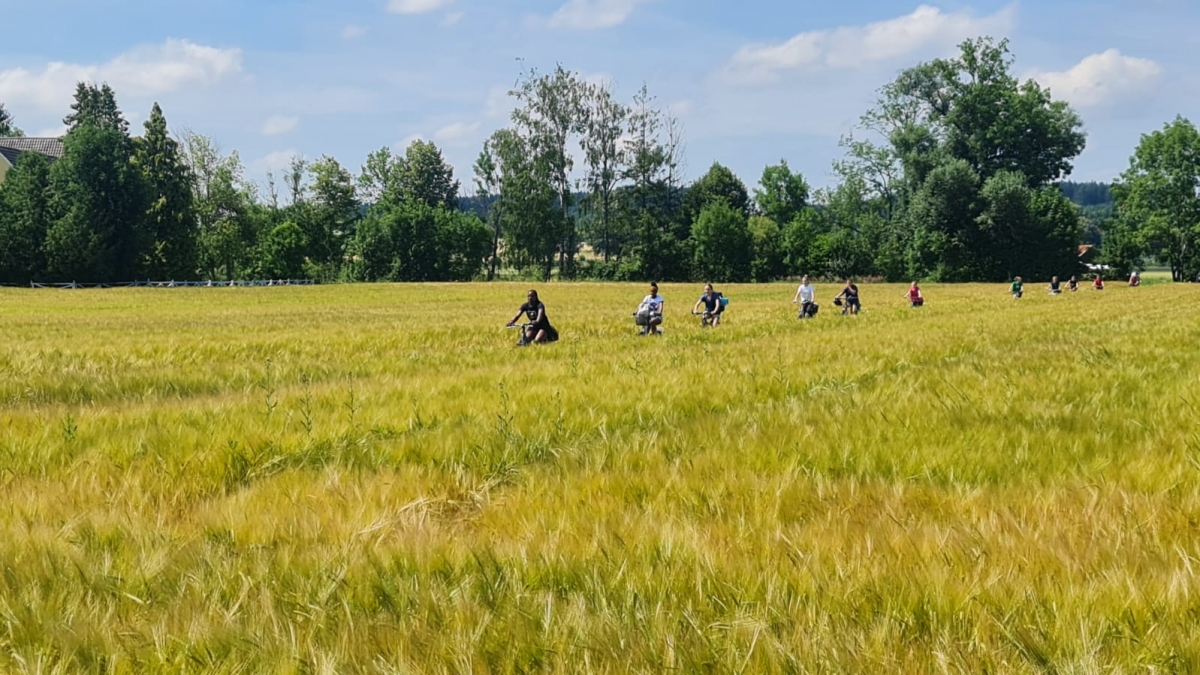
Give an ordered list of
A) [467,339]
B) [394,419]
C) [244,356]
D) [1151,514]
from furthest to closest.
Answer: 1. [467,339]
2. [244,356]
3. [394,419]
4. [1151,514]

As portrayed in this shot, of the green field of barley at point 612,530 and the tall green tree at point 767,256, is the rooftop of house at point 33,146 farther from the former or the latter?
the green field of barley at point 612,530

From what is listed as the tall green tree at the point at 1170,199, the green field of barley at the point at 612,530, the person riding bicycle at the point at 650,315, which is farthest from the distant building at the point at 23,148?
the tall green tree at the point at 1170,199

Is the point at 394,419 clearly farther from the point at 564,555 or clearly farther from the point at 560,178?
the point at 560,178

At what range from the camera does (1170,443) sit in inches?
198

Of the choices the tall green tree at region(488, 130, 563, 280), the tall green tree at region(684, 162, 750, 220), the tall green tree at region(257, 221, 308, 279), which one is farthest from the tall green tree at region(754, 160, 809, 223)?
the tall green tree at region(257, 221, 308, 279)

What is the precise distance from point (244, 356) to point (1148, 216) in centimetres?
10047

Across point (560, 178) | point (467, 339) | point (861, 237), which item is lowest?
point (467, 339)

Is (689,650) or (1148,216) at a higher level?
(1148,216)

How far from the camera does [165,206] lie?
7769cm

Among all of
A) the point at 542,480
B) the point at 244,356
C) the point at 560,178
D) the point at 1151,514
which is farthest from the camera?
the point at 560,178

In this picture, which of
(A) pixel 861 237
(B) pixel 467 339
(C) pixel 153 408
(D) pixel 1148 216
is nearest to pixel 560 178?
(A) pixel 861 237

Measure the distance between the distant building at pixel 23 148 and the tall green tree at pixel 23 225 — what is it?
12.7m

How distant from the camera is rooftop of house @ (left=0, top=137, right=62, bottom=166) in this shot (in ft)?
274

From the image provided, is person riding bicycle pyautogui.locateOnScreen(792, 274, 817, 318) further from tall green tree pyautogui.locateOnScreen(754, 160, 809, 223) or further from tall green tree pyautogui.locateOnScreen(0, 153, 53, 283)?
tall green tree pyautogui.locateOnScreen(754, 160, 809, 223)
